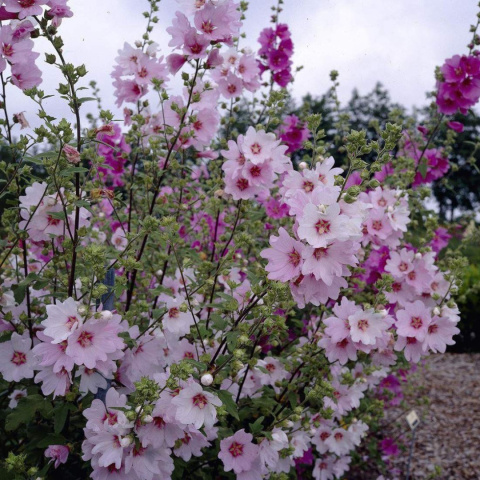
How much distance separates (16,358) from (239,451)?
939mm

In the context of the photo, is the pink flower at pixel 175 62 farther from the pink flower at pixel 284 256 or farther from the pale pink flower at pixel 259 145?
the pink flower at pixel 284 256

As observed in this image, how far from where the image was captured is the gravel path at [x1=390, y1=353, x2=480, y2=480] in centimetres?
477

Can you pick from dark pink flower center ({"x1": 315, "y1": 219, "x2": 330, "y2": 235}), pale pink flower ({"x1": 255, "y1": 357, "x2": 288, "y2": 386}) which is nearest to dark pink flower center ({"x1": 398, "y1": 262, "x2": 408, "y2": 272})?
pale pink flower ({"x1": 255, "y1": 357, "x2": 288, "y2": 386})

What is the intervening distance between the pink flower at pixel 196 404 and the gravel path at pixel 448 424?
283 centimetres

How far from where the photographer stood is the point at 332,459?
130 inches

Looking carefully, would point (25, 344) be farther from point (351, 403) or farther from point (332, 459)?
point (332, 459)

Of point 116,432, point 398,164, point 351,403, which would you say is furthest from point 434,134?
point 116,432

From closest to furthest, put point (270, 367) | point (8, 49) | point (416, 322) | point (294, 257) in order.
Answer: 1. point (294, 257)
2. point (8, 49)
3. point (416, 322)
4. point (270, 367)

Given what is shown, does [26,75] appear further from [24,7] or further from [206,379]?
[206,379]

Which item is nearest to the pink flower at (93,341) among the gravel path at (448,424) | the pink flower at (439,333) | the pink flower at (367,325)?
the pink flower at (367,325)

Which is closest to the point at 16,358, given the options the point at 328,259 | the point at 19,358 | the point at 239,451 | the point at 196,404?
the point at 19,358

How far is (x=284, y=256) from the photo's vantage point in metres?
1.56

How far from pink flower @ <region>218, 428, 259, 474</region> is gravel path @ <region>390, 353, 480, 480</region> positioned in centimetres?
240

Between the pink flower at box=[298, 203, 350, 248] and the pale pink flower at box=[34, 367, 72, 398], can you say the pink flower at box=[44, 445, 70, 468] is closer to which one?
the pale pink flower at box=[34, 367, 72, 398]
